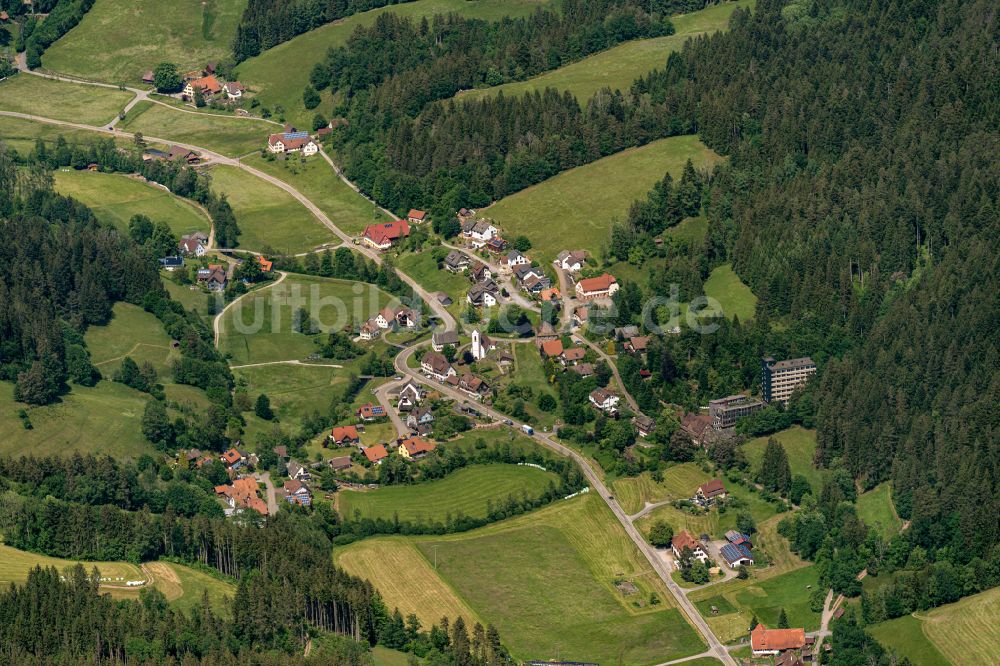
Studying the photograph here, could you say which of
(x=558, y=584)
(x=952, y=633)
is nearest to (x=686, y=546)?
(x=558, y=584)

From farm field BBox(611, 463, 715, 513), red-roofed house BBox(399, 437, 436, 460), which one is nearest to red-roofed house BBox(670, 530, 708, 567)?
farm field BBox(611, 463, 715, 513)

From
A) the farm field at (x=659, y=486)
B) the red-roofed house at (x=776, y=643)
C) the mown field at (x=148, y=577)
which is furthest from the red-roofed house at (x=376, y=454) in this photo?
the red-roofed house at (x=776, y=643)

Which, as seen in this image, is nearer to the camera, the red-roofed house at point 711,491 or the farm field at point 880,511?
the farm field at point 880,511

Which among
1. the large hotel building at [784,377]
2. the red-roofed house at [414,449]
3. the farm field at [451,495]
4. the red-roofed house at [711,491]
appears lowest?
the red-roofed house at [711,491]

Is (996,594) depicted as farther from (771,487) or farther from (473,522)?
(473,522)

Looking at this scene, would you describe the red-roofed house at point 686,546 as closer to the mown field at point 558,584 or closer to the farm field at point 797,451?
the mown field at point 558,584

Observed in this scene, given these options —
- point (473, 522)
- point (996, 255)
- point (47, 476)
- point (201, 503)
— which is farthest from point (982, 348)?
point (47, 476)

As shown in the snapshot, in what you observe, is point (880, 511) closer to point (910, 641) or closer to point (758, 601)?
point (758, 601)
